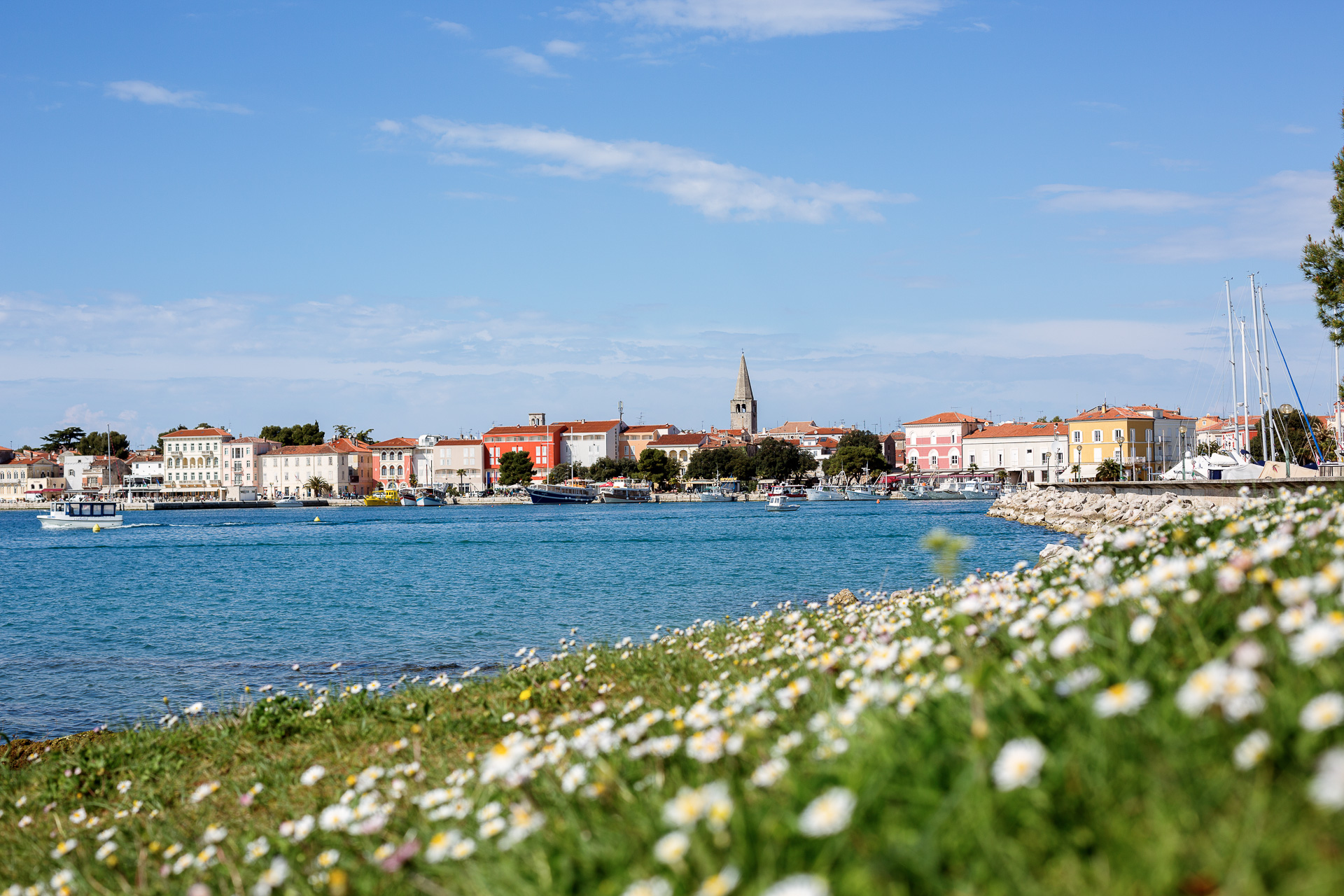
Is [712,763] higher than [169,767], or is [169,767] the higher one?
[712,763]

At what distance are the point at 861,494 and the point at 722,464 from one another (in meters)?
22.7

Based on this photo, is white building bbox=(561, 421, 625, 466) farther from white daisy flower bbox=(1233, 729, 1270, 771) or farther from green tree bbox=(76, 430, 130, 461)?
white daisy flower bbox=(1233, 729, 1270, 771)

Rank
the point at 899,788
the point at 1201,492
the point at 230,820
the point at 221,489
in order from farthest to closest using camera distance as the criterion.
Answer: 1. the point at 221,489
2. the point at 1201,492
3. the point at 230,820
4. the point at 899,788

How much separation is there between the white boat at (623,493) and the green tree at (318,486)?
4151 centimetres

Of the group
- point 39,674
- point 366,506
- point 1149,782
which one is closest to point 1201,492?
point 39,674

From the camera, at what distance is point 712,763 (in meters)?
3.39

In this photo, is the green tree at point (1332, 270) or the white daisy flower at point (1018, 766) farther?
the green tree at point (1332, 270)

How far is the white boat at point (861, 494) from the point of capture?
109100 millimetres

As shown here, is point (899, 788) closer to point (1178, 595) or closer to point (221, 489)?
point (1178, 595)

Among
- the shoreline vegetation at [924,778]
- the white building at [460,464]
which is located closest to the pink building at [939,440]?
the white building at [460,464]

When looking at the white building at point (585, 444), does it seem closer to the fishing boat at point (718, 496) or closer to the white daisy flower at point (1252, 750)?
the fishing boat at point (718, 496)

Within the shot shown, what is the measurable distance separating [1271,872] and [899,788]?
2.74 feet

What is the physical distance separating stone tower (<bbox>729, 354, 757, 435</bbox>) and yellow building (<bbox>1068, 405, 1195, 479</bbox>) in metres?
68.1

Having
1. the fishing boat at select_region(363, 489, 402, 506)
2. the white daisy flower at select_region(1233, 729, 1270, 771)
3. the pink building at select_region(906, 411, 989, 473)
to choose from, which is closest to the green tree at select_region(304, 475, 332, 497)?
the fishing boat at select_region(363, 489, 402, 506)
